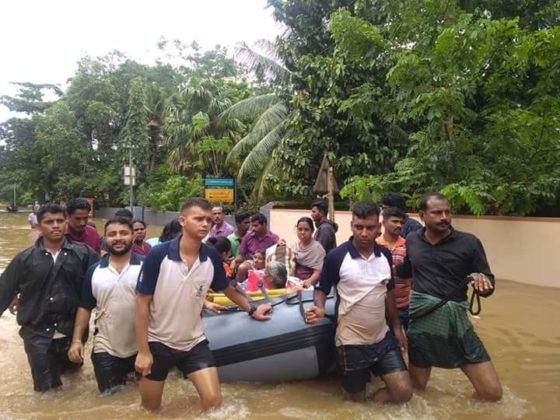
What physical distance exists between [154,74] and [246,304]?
3473 cm

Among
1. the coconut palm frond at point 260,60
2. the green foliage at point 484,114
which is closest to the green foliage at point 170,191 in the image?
the coconut palm frond at point 260,60

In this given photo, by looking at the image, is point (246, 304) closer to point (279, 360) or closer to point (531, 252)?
point (279, 360)

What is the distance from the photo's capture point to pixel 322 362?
A: 385cm

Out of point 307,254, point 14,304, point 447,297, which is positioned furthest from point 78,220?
point 447,297

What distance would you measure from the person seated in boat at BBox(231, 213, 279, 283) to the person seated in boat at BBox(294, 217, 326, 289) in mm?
765

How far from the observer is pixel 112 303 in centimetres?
361

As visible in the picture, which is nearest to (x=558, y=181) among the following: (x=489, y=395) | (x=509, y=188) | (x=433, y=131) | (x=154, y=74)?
(x=509, y=188)

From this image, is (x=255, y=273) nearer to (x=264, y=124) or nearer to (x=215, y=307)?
(x=215, y=307)

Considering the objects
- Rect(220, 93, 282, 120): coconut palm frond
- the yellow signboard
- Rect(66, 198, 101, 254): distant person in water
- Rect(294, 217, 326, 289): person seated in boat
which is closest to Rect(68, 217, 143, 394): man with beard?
Rect(66, 198, 101, 254): distant person in water

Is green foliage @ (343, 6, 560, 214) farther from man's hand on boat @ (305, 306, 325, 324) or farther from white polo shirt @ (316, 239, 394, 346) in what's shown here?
man's hand on boat @ (305, 306, 325, 324)

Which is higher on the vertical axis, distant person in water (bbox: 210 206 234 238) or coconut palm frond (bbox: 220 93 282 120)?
coconut palm frond (bbox: 220 93 282 120)

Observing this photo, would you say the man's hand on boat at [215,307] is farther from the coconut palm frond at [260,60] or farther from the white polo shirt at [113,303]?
the coconut palm frond at [260,60]

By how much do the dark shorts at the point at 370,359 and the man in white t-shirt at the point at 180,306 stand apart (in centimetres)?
89

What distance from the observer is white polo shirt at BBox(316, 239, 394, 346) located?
3389mm
